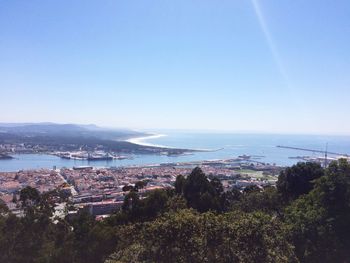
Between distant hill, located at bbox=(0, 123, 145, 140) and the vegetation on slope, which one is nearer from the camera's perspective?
the vegetation on slope

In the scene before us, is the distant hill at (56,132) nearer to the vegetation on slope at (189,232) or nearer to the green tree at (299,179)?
the green tree at (299,179)

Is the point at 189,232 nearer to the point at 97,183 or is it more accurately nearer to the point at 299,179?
the point at 299,179

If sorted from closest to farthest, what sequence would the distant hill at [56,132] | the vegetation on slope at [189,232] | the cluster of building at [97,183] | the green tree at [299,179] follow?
1. the vegetation on slope at [189,232]
2. the green tree at [299,179]
3. the cluster of building at [97,183]
4. the distant hill at [56,132]

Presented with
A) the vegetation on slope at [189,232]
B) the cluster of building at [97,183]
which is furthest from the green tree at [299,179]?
the cluster of building at [97,183]

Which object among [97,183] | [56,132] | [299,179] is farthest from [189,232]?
[56,132]

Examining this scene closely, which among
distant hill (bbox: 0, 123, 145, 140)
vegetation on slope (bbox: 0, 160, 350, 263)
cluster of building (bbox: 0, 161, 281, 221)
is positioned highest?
vegetation on slope (bbox: 0, 160, 350, 263)

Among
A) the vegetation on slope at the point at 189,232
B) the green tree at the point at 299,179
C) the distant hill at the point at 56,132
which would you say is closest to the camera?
the vegetation on slope at the point at 189,232

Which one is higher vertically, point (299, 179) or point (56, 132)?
point (299, 179)

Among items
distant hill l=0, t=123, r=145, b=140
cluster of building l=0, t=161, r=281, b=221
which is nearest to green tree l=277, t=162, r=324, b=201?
cluster of building l=0, t=161, r=281, b=221

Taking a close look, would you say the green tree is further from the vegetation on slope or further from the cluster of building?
the cluster of building

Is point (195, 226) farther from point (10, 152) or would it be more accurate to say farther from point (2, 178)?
point (10, 152)

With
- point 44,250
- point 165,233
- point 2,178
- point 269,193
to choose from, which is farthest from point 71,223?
point 2,178

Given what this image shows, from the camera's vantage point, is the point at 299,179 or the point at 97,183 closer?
the point at 299,179
